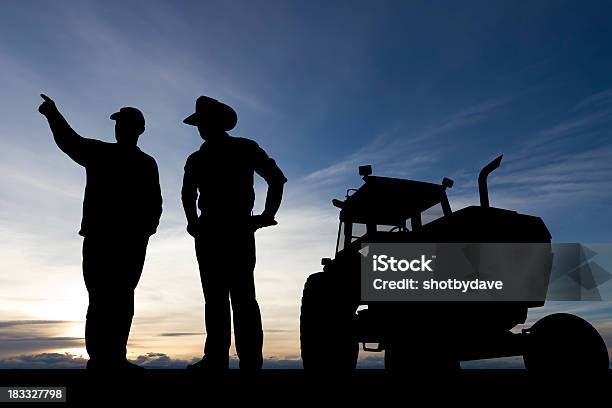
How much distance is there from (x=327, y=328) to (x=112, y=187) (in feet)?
9.82

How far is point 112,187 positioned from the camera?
5.32 m

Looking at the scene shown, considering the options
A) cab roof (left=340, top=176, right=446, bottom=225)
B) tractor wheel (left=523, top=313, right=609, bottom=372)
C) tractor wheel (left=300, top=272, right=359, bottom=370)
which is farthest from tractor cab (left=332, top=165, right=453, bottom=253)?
tractor wheel (left=523, top=313, right=609, bottom=372)

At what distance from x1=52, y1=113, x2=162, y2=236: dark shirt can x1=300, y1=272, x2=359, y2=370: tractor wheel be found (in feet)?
7.91

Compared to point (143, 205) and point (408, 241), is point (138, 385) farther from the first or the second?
point (408, 241)

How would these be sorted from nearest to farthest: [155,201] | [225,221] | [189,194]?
1. [225,221]
2. [189,194]
3. [155,201]

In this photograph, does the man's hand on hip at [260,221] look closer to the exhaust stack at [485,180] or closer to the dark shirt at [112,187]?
the dark shirt at [112,187]

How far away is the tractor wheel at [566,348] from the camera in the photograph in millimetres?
4984

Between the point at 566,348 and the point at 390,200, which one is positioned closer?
the point at 566,348

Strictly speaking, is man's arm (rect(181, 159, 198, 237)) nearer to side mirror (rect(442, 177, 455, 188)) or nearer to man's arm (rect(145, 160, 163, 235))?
man's arm (rect(145, 160, 163, 235))

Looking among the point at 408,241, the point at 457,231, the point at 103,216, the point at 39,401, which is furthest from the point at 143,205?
the point at 457,231

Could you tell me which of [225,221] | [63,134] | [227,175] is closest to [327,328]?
[225,221]

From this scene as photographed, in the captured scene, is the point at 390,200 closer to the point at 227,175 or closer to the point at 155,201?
the point at 227,175

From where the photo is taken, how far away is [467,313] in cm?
519

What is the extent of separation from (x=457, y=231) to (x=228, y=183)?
202 cm
